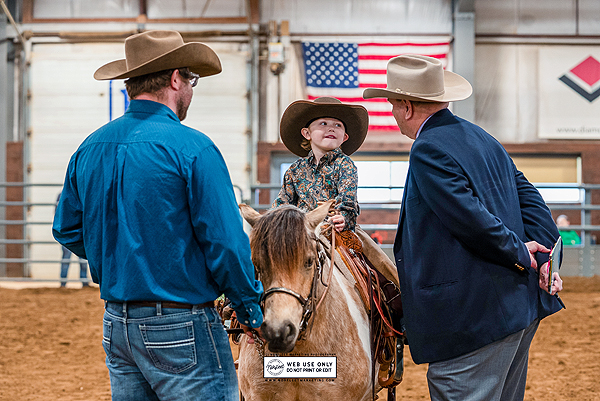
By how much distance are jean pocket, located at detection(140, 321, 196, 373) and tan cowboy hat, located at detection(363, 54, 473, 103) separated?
1.22 meters

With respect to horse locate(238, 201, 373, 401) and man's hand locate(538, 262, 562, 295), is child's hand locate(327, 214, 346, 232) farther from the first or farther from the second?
man's hand locate(538, 262, 562, 295)

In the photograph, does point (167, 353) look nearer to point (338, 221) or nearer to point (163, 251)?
point (163, 251)

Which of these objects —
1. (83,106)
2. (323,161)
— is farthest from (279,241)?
(83,106)

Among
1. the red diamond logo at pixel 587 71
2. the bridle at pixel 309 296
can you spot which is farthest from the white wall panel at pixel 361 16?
the bridle at pixel 309 296

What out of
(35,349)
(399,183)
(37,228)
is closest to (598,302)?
(399,183)

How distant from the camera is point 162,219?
1614mm

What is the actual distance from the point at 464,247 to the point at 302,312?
2.19 ft

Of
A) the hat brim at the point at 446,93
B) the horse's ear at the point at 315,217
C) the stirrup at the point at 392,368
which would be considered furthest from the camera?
the stirrup at the point at 392,368

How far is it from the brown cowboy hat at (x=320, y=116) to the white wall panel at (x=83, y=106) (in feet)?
29.6

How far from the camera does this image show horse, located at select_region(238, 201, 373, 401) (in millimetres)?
2043

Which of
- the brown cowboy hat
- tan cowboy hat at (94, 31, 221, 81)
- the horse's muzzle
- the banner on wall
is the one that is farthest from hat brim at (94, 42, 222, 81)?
Answer: the banner on wall

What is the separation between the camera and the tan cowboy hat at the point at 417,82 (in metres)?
2.16

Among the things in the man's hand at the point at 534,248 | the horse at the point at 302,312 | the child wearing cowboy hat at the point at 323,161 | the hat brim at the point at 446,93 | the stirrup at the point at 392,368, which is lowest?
the stirrup at the point at 392,368

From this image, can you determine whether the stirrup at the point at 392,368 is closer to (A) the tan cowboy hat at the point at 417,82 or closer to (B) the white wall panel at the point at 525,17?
(A) the tan cowboy hat at the point at 417,82
